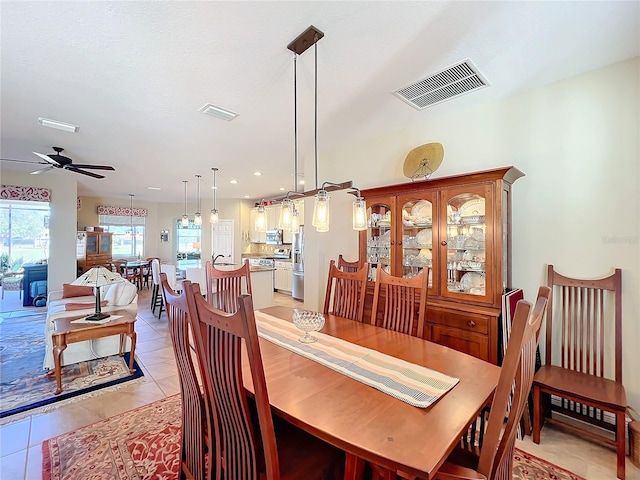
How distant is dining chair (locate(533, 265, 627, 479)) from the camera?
1.97 metres

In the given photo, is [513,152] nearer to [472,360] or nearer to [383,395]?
[472,360]

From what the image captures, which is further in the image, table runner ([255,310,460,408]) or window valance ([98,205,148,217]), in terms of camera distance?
window valance ([98,205,148,217])

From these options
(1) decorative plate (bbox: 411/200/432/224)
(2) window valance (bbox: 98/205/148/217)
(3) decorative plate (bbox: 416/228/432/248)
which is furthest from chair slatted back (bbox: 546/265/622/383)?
(2) window valance (bbox: 98/205/148/217)

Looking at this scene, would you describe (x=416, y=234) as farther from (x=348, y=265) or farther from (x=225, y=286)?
(x=225, y=286)

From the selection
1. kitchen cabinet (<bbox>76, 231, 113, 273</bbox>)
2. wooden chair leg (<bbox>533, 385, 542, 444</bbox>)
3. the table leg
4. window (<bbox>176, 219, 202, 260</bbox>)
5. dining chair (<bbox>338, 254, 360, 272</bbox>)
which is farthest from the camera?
window (<bbox>176, 219, 202, 260</bbox>)

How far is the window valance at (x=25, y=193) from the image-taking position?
5078 mm

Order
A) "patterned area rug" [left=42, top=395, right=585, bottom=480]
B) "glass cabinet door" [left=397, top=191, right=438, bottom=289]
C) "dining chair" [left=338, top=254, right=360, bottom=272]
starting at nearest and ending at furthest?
"patterned area rug" [left=42, top=395, right=585, bottom=480], "glass cabinet door" [left=397, top=191, right=438, bottom=289], "dining chair" [left=338, top=254, right=360, bottom=272]

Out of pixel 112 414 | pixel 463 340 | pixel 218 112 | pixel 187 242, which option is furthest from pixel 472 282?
pixel 187 242

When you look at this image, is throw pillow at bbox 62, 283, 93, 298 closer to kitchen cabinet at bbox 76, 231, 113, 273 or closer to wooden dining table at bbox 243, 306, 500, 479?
wooden dining table at bbox 243, 306, 500, 479

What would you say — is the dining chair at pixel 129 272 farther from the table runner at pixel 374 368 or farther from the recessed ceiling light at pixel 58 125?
the table runner at pixel 374 368

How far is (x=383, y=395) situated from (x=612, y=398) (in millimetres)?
1715

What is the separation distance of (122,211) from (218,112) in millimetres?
7933

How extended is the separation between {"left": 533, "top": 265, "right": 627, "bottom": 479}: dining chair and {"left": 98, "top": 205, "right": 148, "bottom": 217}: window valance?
10.3 meters

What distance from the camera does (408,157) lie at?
3.16m
